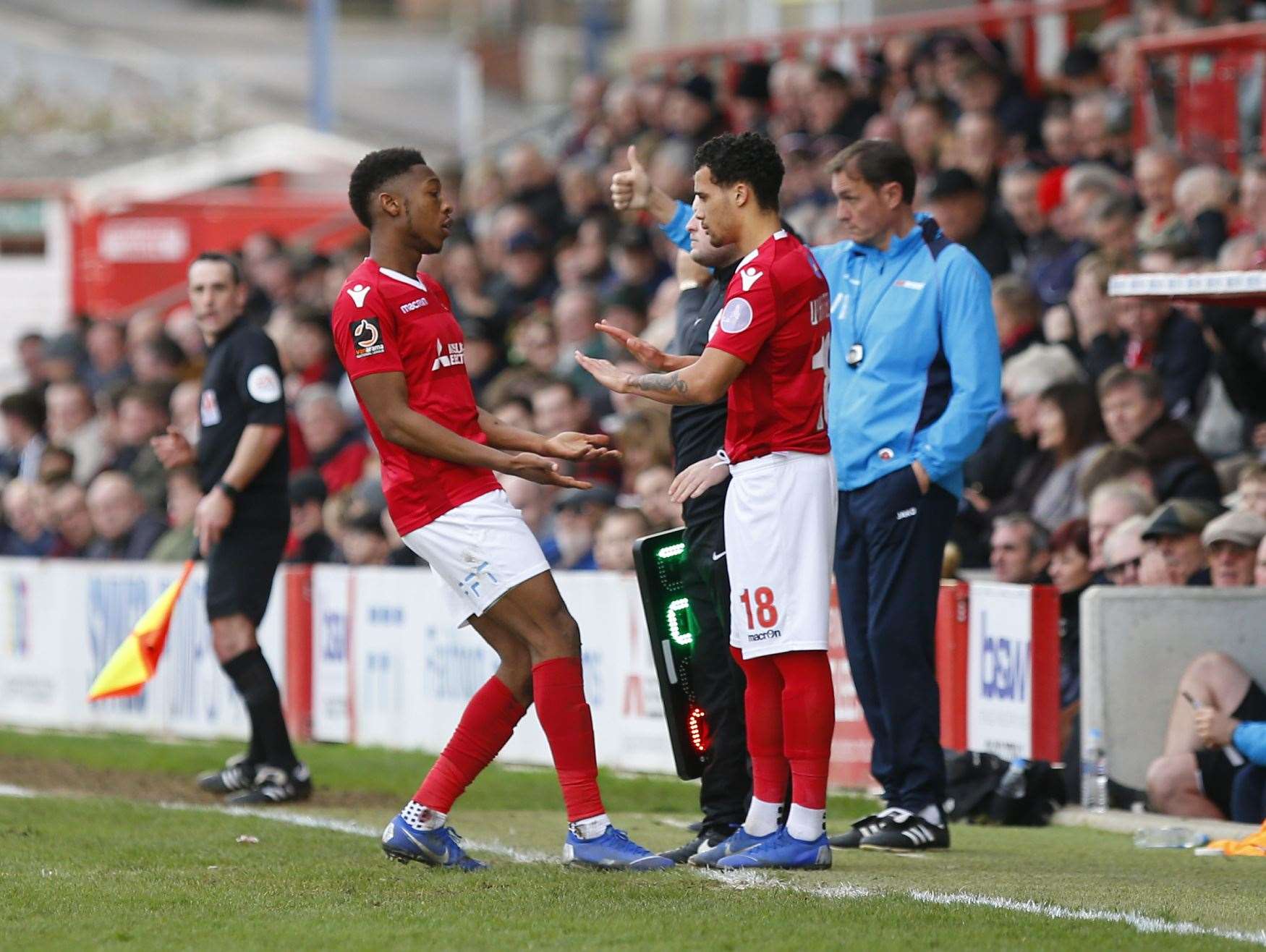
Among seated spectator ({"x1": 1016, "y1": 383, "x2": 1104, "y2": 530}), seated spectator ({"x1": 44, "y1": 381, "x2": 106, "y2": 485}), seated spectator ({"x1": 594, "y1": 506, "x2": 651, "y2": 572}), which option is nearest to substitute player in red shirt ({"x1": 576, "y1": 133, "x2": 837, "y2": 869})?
seated spectator ({"x1": 1016, "y1": 383, "x2": 1104, "y2": 530})

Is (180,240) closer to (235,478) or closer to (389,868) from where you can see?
(235,478)

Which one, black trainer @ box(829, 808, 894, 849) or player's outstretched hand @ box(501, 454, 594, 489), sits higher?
player's outstretched hand @ box(501, 454, 594, 489)

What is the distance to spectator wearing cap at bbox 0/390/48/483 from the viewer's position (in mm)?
18516

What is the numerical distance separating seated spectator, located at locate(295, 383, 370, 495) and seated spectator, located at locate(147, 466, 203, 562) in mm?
1020

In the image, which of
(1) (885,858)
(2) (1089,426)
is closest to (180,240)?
(2) (1089,426)

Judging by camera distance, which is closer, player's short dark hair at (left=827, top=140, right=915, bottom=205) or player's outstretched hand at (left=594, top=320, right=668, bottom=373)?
player's outstretched hand at (left=594, top=320, right=668, bottom=373)

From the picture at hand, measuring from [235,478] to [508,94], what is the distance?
26387mm

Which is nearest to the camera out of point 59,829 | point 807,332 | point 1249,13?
point 807,332

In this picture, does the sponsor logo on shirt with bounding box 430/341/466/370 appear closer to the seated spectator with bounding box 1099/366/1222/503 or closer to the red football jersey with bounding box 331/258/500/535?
the red football jersey with bounding box 331/258/500/535

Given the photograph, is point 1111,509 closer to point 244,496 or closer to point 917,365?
point 917,365

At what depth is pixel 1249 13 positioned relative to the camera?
1642 centimetres

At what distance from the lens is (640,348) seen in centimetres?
670

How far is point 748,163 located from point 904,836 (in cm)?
251

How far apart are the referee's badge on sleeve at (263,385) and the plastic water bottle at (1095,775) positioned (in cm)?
390
